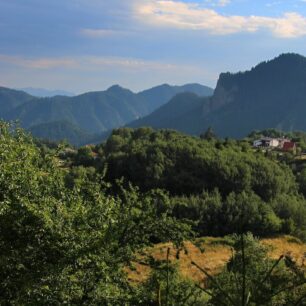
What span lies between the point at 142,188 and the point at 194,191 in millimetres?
9660

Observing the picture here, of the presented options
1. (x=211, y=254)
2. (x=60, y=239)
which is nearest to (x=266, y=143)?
(x=211, y=254)

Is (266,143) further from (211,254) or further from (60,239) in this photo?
(60,239)

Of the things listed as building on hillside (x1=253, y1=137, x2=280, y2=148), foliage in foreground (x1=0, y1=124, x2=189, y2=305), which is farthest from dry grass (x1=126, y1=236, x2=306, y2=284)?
building on hillside (x1=253, y1=137, x2=280, y2=148)

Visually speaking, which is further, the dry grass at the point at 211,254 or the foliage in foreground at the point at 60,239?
the dry grass at the point at 211,254

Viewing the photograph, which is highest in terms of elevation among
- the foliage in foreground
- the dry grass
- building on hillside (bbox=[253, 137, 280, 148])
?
the foliage in foreground

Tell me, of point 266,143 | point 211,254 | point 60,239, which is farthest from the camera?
point 266,143

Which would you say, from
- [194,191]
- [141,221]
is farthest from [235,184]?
[141,221]

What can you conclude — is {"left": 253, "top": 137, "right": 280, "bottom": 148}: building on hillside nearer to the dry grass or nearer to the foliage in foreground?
the dry grass

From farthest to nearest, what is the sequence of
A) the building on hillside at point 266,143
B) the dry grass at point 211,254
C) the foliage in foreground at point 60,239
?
the building on hillside at point 266,143
the dry grass at point 211,254
the foliage in foreground at point 60,239

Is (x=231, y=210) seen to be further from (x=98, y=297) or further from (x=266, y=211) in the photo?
(x=98, y=297)

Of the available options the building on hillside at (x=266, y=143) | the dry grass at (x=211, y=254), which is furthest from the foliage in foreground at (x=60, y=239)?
the building on hillside at (x=266, y=143)

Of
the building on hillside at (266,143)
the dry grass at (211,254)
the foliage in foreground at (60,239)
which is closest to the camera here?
the foliage in foreground at (60,239)

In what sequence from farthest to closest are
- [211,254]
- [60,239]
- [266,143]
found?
[266,143] < [211,254] < [60,239]

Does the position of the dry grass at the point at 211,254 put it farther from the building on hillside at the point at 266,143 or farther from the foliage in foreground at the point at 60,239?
the building on hillside at the point at 266,143
